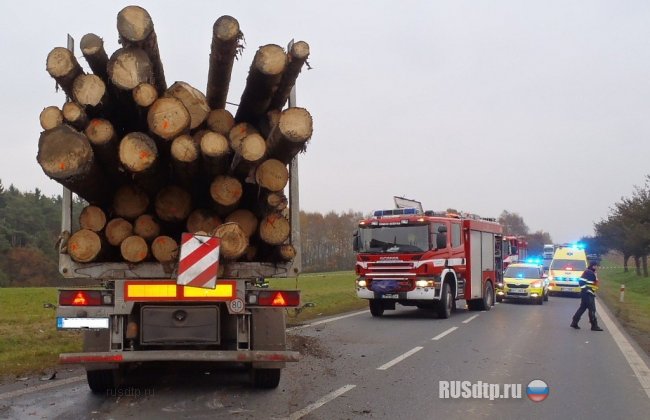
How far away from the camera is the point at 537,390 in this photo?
790 centimetres

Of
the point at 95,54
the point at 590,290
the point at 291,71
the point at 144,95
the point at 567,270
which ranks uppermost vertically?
the point at 95,54

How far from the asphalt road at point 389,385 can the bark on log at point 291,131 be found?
2694mm

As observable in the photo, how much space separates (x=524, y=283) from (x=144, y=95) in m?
21.1

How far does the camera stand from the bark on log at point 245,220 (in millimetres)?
7008

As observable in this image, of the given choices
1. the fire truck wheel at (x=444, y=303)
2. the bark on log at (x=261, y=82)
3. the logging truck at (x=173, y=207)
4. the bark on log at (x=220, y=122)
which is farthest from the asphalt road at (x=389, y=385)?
the fire truck wheel at (x=444, y=303)

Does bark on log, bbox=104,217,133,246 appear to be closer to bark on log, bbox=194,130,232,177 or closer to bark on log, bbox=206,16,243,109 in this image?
bark on log, bbox=194,130,232,177

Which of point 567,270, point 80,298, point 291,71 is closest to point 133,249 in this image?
point 80,298

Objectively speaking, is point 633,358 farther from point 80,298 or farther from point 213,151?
point 80,298

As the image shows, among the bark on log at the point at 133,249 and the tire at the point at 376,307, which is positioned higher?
the bark on log at the point at 133,249

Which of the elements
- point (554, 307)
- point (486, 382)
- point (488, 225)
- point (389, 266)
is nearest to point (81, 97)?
point (486, 382)

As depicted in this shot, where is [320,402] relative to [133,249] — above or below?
below

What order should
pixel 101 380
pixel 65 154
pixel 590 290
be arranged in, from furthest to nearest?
pixel 590 290 → pixel 101 380 → pixel 65 154

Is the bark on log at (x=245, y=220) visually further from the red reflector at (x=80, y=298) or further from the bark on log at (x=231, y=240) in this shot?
the red reflector at (x=80, y=298)

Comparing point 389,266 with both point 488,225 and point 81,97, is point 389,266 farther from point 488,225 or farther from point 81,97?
point 81,97
